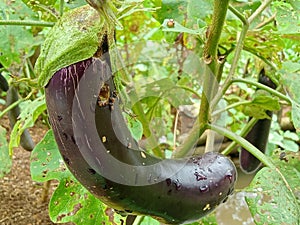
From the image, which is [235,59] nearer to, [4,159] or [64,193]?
[64,193]

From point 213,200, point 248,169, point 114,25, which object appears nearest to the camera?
point 114,25

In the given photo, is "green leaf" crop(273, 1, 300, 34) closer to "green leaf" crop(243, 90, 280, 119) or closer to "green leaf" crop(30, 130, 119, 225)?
"green leaf" crop(243, 90, 280, 119)

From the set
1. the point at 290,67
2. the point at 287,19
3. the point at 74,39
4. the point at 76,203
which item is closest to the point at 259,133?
the point at 290,67

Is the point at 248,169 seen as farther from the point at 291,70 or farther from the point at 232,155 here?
the point at 232,155

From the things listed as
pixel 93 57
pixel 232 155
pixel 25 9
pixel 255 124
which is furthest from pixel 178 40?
pixel 93 57

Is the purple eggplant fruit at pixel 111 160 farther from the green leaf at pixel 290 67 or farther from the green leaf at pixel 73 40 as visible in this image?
the green leaf at pixel 290 67

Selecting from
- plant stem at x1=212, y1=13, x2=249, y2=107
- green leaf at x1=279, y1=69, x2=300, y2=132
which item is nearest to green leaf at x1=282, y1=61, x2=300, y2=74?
green leaf at x1=279, y1=69, x2=300, y2=132

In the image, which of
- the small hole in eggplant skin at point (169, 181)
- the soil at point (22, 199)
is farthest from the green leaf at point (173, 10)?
the soil at point (22, 199)

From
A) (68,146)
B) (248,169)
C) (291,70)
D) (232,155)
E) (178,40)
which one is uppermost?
(68,146)
